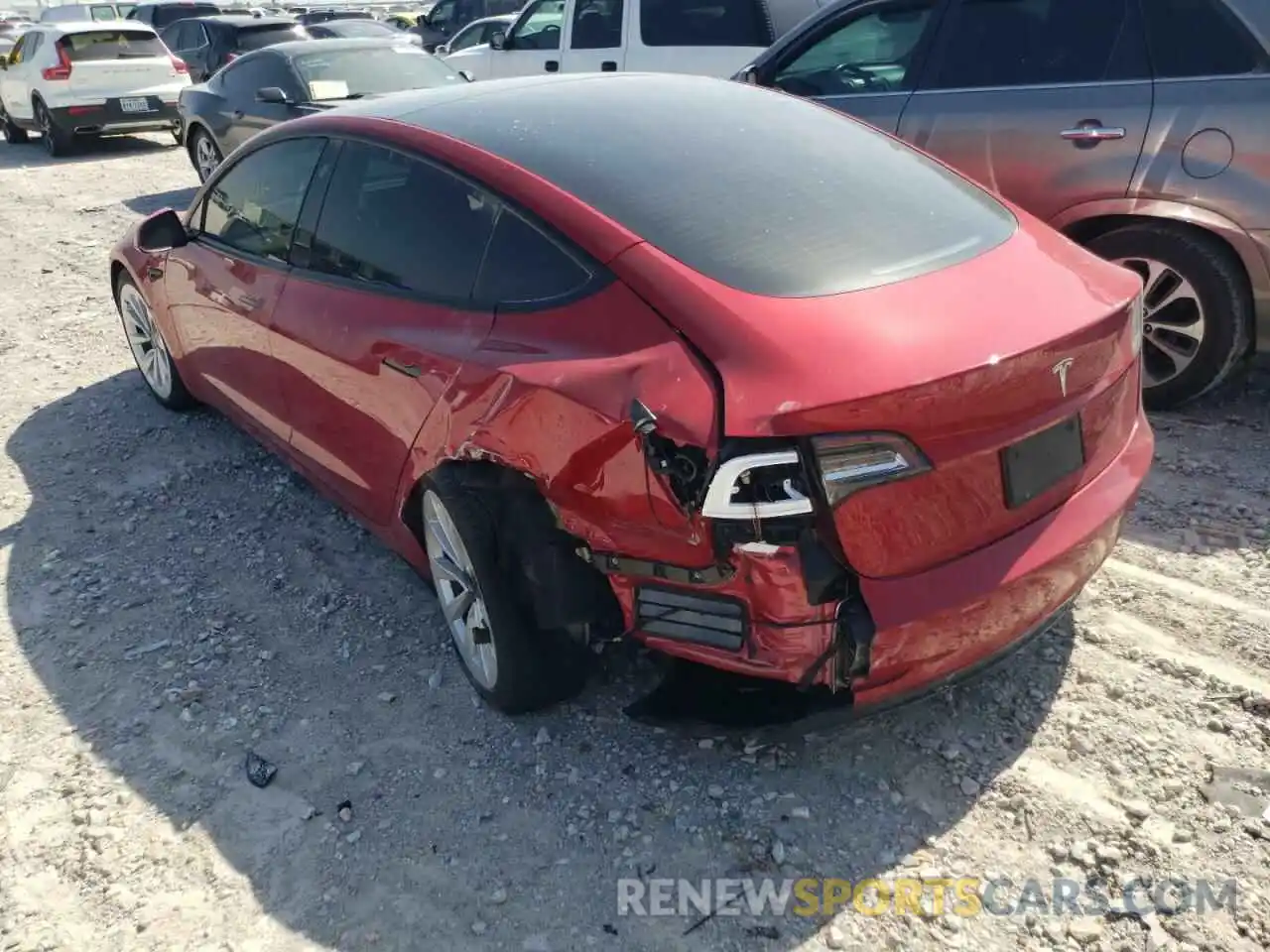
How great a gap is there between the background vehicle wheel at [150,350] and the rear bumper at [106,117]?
903 cm

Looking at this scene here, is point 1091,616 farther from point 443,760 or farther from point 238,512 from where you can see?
point 238,512

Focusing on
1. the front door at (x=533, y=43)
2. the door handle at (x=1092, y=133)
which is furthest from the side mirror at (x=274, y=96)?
the door handle at (x=1092, y=133)

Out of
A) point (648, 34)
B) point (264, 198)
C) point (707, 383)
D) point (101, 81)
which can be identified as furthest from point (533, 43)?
point (707, 383)

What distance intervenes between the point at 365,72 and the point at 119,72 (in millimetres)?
6303

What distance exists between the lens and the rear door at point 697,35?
7832mm

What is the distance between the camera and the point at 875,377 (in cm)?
211

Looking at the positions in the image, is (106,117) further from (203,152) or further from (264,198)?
(264,198)

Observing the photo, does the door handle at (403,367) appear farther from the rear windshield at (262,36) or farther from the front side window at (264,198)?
the rear windshield at (262,36)

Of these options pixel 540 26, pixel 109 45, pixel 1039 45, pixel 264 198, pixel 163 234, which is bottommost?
pixel 109 45

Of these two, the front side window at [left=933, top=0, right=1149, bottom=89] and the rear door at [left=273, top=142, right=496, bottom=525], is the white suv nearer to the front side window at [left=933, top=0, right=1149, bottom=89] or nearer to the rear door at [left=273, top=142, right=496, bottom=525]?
the front side window at [left=933, top=0, right=1149, bottom=89]

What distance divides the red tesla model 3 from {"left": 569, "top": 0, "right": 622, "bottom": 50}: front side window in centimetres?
566

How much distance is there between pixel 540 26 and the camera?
977 centimetres

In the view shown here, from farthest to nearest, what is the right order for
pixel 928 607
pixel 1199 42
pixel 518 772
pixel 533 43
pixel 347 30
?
pixel 347 30
pixel 533 43
pixel 1199 42
pixel 518 772
pixel 928 607

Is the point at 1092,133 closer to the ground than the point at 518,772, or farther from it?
farther from it
